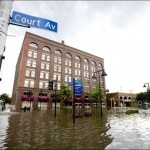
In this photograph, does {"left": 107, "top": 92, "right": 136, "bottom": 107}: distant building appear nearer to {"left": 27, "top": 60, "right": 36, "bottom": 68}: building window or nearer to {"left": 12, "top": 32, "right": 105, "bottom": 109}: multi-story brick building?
{"left": 12, "top": 32, "right": 105, "bottom": 109}: multi-story brick building

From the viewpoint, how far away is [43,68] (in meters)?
46.0

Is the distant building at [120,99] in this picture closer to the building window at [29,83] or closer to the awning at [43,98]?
the awning at [43,98]

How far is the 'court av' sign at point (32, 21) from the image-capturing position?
455 cm

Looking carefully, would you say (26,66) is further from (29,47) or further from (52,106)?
(52,106)

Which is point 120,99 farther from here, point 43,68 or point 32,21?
point 32,21

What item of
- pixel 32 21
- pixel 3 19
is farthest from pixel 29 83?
pixel 3 19

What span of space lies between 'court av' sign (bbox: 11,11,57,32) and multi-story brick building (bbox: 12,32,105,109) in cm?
3480

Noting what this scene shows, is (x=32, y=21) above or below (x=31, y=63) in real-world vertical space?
below

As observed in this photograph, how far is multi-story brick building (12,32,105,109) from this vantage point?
40875mm

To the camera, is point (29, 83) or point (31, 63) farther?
point (31, 63)

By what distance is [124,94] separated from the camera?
2899 inches

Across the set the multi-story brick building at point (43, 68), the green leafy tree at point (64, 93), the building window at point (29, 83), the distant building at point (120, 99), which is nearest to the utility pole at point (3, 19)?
the multi-story brick building at point (43, 68)

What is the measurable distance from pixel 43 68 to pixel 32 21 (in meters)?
42.2

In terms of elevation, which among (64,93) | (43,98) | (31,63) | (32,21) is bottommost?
(43,98)
